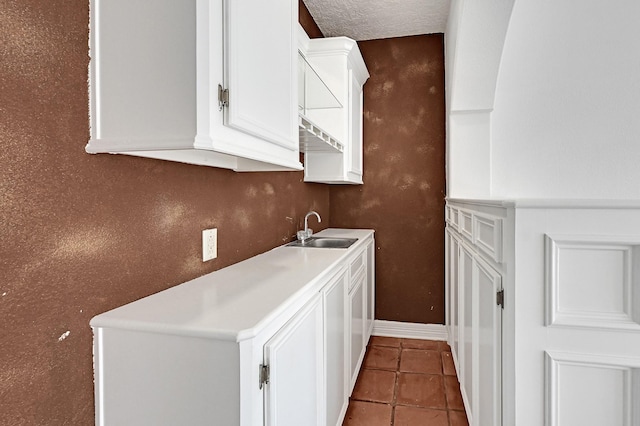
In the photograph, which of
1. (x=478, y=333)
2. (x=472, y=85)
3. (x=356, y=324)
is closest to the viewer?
(x=478, y=333)

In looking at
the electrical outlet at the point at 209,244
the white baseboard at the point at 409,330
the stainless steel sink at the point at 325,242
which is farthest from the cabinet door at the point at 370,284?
the electrical outlet at the point at 209,244

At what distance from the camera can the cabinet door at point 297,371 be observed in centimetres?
104

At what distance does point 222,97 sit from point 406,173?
2.68 metres

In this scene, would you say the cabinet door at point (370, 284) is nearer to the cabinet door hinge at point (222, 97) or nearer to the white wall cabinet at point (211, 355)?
the white wall cabinet at point (211, 355)

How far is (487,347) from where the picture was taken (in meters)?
1.58

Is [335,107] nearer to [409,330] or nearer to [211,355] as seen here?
[409,330]

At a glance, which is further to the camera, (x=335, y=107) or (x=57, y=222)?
(x=335, y=107)

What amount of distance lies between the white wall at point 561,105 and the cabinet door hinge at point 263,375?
2.25 metres

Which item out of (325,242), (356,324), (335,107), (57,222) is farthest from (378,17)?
(57,222)

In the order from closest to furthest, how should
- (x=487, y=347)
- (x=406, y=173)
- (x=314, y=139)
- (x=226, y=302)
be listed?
(x=226, y=302) < (x=487, y=347) < (x=314, y=139) < (x=406, y=173)

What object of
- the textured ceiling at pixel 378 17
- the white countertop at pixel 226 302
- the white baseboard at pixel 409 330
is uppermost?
the textured ceiling at pixel 378 17

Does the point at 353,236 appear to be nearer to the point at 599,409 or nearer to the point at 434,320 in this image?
the point at 434,320

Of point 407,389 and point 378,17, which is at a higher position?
point 378,17

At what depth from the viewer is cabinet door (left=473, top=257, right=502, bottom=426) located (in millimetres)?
1413
